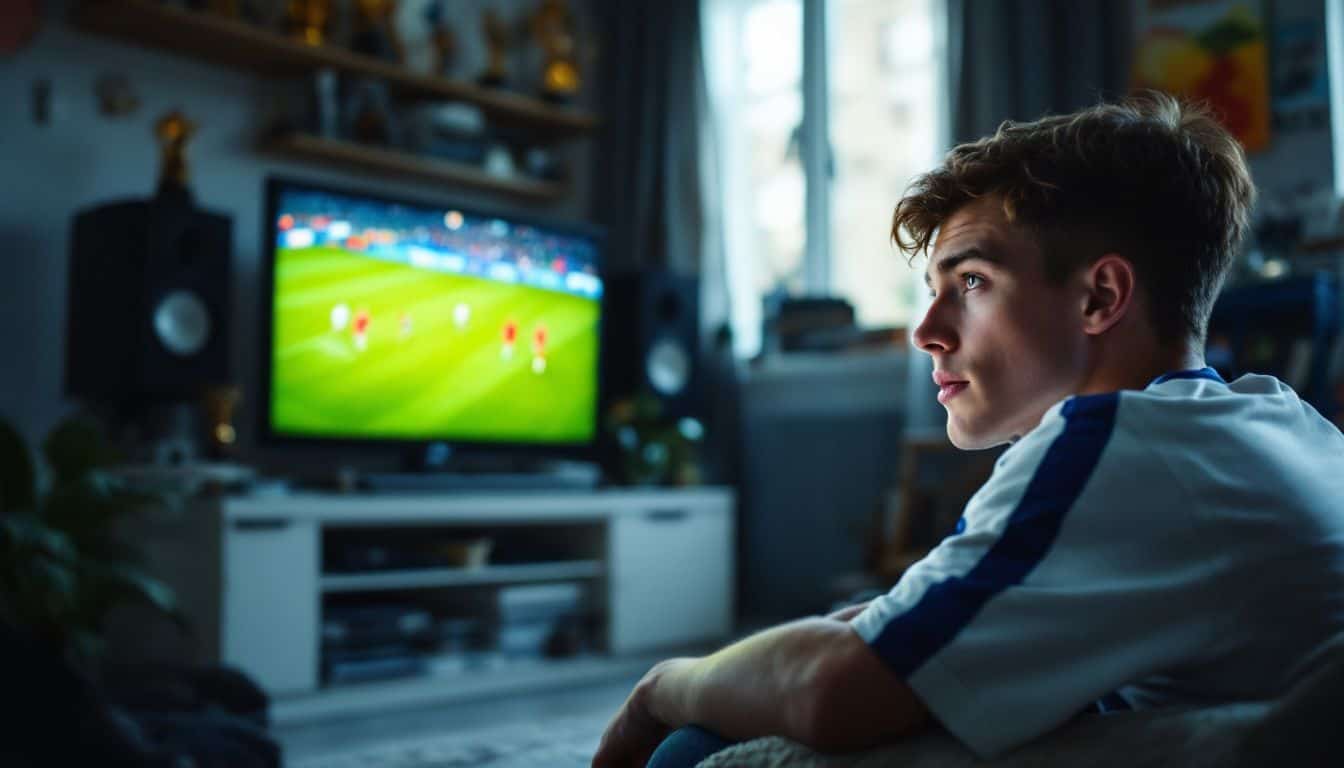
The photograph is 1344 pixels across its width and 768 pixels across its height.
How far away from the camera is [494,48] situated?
14.5 feet

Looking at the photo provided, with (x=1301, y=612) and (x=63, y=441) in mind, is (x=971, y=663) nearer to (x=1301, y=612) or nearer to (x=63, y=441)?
(x=1301, y=612)

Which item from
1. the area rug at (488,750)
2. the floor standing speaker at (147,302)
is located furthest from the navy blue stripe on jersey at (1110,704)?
the floor standing speaker at (147,302)

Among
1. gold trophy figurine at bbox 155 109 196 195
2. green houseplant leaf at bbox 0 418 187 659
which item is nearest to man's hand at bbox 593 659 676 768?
green houseplant leaf at bbox 0 418 187 659

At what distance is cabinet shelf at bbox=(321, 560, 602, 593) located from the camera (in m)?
3.20

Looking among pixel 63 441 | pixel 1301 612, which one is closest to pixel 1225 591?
pixel 1301 612

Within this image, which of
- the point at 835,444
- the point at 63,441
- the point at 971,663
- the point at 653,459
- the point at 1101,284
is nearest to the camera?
the point at 971,663

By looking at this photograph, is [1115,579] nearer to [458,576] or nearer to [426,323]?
[458,576]

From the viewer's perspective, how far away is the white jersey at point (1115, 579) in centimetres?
58

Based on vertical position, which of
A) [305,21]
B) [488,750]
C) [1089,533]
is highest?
[305,21]

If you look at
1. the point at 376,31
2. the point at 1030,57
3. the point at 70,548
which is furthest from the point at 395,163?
the point at 1030,57

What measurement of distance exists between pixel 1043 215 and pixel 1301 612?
278 millimetres

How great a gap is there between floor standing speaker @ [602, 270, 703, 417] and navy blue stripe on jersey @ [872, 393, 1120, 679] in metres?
3.53

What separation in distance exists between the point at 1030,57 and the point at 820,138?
949mm

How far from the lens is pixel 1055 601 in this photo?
0.58 metres
